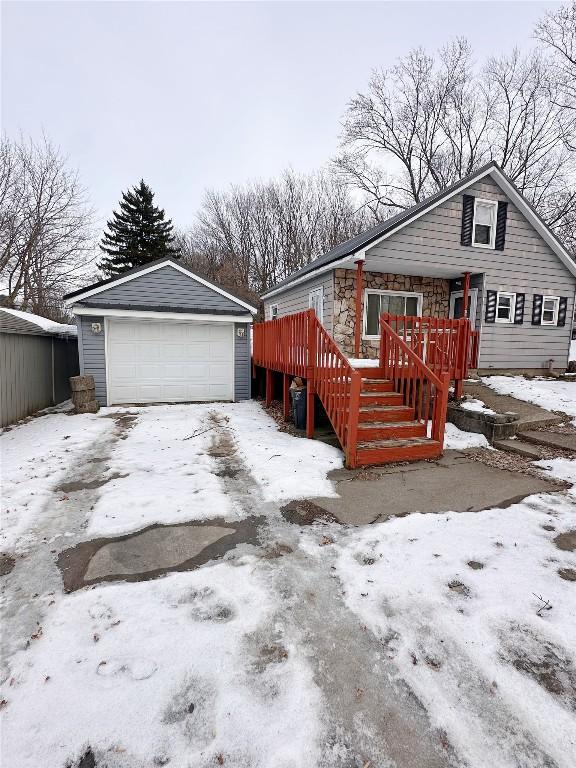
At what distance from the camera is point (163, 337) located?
9.48m

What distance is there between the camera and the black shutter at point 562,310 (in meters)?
11.5

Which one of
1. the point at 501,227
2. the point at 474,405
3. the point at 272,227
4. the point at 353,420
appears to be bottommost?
the point at 474,405

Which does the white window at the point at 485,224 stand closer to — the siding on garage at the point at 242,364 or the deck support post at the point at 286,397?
the siding on garage at the point at 242,364

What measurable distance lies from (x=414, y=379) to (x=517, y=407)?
280 cm

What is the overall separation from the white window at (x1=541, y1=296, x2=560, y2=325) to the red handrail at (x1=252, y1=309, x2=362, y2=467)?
29.8 feet

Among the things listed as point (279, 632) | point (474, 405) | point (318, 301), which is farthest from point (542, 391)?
point (279, 632)

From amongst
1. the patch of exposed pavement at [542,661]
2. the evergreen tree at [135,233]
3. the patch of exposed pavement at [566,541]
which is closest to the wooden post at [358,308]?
the patch of exposed pavement at [566,541]

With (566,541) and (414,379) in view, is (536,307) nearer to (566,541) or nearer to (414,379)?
(414,379)

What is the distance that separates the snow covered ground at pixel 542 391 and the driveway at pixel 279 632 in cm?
389

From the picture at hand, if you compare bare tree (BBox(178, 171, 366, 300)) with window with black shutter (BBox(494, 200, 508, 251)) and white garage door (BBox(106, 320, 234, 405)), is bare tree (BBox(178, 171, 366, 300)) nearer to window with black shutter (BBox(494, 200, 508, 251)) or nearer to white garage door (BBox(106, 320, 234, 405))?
window with black shutter (BBox(494, 200, 508, 251))

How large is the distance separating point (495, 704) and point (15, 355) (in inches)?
364

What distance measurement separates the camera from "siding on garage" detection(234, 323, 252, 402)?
9977 mm

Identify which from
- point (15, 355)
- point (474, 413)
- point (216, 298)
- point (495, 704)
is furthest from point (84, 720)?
point (216, 298)

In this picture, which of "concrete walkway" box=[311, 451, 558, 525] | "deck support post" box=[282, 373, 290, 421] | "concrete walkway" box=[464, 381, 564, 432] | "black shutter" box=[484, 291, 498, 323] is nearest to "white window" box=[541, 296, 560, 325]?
"black shutter" box=[484, 291, 498, 323]
